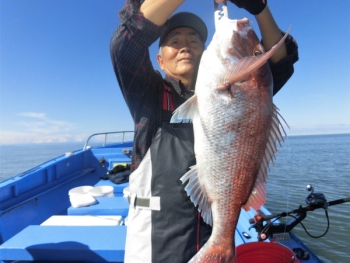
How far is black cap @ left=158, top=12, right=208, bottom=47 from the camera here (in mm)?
1880

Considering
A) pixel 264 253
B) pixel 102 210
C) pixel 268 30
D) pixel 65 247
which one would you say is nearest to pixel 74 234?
pixel 65 247

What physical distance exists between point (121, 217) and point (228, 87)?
2.59m

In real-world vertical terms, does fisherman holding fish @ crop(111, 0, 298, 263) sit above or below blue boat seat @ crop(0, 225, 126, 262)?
above

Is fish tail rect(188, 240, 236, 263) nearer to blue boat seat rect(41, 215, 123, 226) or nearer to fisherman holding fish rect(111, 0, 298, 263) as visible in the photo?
fisherman holding fish rect(111, 0, 298, 263)

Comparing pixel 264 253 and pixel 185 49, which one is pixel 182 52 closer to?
pixel 185 49

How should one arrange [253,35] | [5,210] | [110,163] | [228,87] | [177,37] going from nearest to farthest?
[228,87] < [253,35] < [177,37] < [5,210] < [110,163]

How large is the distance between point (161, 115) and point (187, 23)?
75 cm

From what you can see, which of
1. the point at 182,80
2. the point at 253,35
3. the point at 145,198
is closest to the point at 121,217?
the point at 145,198

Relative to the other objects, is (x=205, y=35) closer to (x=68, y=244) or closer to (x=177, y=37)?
(x=177, y=37)

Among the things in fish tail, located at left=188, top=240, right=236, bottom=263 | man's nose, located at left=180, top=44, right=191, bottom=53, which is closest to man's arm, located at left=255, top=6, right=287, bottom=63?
man's nose, located at left=180, top=44, right=191, bottom=53

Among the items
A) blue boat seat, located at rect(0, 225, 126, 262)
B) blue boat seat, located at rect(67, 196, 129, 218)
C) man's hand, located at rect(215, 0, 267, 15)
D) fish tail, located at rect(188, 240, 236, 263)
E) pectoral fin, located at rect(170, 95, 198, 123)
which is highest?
man's hand, located at rect(215, 0, 267, 15)

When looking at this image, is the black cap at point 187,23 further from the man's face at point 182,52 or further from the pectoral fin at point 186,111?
the pectoral fin at point 186,111

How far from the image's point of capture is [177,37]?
188 centimetres

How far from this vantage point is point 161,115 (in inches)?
70.8
